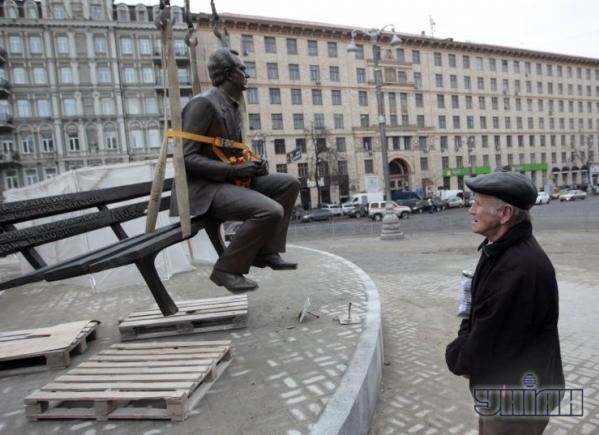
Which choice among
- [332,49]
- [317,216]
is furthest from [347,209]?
[332,49]

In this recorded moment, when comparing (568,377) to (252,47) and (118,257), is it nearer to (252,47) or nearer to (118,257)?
(118,257)

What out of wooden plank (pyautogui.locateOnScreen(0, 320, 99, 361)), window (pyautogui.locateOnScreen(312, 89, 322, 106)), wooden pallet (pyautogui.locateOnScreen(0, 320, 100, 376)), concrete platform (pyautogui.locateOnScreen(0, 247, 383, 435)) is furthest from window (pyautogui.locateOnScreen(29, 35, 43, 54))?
wooden plank (pyautogui.locateOnScreen(0, 320, 99, 361))

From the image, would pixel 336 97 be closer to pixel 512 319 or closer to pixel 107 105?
pixel 107 105

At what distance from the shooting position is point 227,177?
3992 mm

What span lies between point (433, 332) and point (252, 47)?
43.7m

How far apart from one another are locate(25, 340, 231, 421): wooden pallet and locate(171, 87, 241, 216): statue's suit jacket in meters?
1.46

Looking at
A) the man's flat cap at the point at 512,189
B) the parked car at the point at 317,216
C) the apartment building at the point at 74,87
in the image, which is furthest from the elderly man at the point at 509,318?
the apartment building at the point at 74,87

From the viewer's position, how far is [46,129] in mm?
37000

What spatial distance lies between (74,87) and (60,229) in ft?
133

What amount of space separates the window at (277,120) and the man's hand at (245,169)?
135 ft

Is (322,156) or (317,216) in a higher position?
(322,156)

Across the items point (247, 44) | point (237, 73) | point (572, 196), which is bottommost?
point (572, 196)

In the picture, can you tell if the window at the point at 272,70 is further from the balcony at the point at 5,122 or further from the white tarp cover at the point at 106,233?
the white tarp cover at the point at 106,233

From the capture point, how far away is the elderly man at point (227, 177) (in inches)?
154
